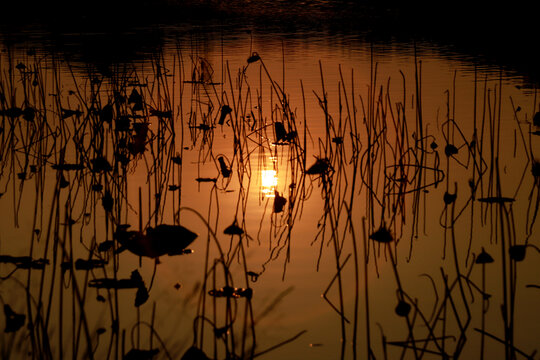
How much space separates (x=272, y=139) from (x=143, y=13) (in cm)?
869

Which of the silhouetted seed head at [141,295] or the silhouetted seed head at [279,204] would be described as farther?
the silhouetted seed head at [279,204]

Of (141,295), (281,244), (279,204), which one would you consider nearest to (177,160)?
(279,204)

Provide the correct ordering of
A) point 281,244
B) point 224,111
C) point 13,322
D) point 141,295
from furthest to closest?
point 224,111, point 281,244, point 141,295, point 13,322

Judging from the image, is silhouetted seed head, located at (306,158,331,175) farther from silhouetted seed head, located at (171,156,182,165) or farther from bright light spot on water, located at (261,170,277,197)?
silhouetted seed head, located at (171,156,182,165)

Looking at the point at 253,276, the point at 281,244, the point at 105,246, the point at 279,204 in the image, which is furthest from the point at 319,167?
the point at 105,246

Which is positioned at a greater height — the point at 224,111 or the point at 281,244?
the point at 224,111

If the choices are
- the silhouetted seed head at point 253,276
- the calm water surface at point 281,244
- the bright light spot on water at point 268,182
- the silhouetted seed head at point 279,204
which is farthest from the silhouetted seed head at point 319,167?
the silhouetted seed head at point 253,276

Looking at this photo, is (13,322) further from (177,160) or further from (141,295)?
(177,160)

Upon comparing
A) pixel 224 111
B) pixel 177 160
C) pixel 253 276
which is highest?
pixel 224 111

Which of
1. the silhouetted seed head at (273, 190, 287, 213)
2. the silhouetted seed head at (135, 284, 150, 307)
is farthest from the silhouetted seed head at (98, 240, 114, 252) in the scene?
the silhouetted seed head at (273, 190, 287, 213)

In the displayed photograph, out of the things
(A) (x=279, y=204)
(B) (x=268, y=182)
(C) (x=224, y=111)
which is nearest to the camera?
(A) (x=279, y=204)

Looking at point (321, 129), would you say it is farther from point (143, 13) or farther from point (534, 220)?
point (143, 13)

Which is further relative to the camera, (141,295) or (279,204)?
(279,204)

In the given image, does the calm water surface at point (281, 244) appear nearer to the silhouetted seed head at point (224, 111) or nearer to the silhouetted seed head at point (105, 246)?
the silhouetted seed head at point (105, 246)
